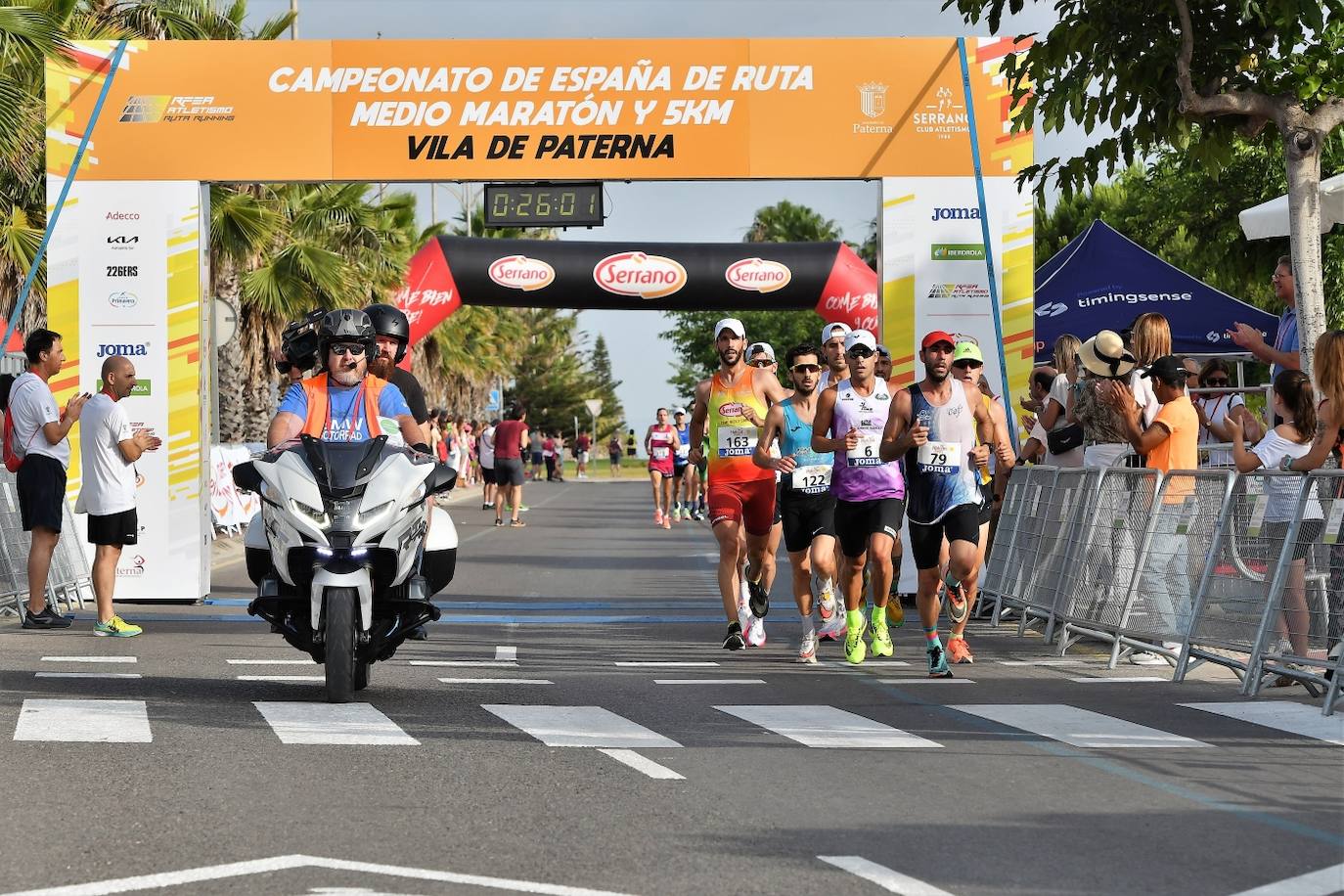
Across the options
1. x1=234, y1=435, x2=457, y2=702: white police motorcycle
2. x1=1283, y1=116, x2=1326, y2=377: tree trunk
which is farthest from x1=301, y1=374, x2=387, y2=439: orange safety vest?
x1=1283, y1=116, x2=1326, y2=377: tree trunk

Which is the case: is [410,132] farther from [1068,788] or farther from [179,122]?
[1068,788]

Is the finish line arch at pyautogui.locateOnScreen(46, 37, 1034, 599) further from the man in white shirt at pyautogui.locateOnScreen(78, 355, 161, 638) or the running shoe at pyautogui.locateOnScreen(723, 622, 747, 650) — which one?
the running shoe at pyautogui.locateOnScreen(723, 622, 747, 650)

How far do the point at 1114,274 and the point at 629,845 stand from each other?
17233mm

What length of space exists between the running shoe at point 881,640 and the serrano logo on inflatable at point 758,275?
9.58m

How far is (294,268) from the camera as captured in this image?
1302 inches

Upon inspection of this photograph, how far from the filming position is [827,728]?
28.3 feet

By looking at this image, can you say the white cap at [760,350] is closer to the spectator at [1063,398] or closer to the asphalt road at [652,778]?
the asphalt road at [652,778]

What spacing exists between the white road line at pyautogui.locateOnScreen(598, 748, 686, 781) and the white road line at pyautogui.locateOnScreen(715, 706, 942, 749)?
80cm

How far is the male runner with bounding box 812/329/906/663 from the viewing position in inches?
462

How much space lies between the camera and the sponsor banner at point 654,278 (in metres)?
21.4

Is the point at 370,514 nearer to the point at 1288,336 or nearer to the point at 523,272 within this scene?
the point at 1288,336

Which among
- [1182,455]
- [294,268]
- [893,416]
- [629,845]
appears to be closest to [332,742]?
[629,845]

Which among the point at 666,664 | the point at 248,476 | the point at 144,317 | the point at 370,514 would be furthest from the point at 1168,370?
the point at 144,317

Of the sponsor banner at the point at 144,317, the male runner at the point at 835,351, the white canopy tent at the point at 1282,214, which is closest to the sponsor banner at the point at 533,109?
the sponsor banner at the point at 144,317
